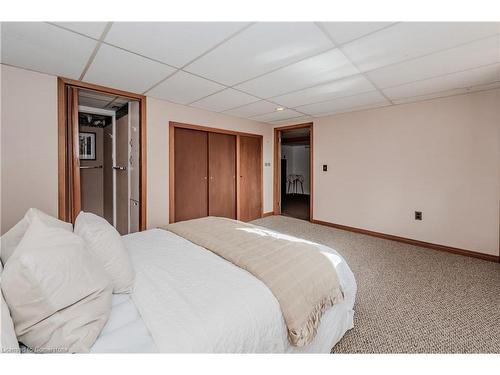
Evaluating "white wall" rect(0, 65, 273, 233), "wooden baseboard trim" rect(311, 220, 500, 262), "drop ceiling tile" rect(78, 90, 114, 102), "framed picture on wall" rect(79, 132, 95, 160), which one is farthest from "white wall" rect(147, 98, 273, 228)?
"wooden baseboard trim" rect(311, 220, 500, 262)

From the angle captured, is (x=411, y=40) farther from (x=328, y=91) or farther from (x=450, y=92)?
(x=450, y=92)

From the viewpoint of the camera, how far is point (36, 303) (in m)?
0.81

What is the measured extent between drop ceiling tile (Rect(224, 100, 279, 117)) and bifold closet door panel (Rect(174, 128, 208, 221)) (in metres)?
0.70

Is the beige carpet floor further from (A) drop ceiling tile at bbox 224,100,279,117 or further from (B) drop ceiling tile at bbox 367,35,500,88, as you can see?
(A) drop ceiling tile at bbox 224,100,279,117

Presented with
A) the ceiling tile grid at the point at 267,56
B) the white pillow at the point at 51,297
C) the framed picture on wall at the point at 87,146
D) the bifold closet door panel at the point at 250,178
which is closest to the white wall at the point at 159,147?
the ceiling tile grid at the point at 267,56

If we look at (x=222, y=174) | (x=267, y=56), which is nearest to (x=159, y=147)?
(x=222, y=174)

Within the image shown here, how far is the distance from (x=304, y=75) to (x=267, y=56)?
0.62m

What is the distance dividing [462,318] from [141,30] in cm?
331

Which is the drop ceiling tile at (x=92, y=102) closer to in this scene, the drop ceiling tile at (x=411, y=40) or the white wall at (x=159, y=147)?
the white wall at (x=159, y=147)

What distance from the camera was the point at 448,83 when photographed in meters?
2.70

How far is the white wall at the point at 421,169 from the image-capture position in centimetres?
297

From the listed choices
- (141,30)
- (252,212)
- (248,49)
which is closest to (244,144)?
(252,212)

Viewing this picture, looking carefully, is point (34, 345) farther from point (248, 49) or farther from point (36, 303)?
point (248, 49)

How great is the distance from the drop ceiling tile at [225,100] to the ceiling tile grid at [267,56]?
52 mm
